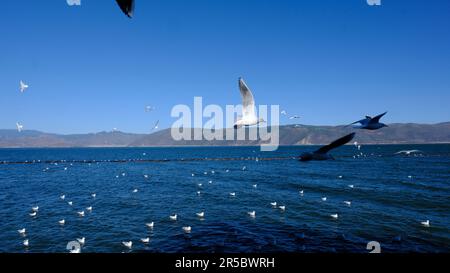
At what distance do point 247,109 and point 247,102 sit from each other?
0.79 ft

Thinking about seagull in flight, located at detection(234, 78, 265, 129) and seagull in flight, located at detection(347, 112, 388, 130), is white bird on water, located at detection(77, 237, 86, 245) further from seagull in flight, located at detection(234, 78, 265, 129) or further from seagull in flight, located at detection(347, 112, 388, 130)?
seagull in flight, located at detection(347, 112, 388, 130)

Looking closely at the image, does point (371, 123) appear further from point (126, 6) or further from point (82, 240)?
point (82, 240)

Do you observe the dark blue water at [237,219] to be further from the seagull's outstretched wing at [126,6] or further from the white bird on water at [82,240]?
the seagull's outstretched wing at [126,6]

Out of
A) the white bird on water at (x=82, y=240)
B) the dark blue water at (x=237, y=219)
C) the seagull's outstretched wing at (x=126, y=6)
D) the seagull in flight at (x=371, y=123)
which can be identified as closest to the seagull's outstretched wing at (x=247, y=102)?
the seagull in flight at (x=371, y=123)

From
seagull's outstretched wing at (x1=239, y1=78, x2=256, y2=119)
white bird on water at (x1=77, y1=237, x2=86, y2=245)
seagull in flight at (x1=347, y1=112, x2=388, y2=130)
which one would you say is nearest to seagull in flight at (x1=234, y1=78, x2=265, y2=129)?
seagull's outstretched wing at (x1=239, y1=78, x2=256, y2=119)

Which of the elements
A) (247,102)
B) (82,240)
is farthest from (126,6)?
(82,240)

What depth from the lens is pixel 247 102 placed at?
1037cm

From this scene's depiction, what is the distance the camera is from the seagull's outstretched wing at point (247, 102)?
992 cm
